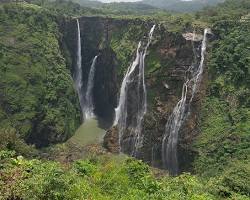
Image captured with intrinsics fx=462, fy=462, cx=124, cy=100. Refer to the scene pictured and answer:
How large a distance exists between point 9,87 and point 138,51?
1223 centimetres

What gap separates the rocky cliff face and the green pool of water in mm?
1380

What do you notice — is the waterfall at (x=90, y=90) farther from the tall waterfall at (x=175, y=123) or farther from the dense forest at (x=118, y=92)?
the tall waterfall at (x=175, y=123)

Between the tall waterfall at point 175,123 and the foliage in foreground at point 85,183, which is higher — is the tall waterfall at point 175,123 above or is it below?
below

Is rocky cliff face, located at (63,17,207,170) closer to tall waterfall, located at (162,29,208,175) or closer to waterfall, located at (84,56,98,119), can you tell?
tall waterfall, located at (162,29,208,175)

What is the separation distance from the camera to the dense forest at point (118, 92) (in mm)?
22812

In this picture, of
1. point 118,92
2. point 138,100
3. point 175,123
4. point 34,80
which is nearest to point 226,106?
point 175,123

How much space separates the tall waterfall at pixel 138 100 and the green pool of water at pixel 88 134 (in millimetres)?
2377

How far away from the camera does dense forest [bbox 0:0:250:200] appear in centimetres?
2281

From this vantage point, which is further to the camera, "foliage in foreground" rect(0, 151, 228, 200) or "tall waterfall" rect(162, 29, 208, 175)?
"tall waterfall" rect(162, 29, 208, 175)

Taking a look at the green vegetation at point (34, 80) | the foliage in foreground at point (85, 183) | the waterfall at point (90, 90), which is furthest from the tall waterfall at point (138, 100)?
the foliage in foreground at point (85, 183)

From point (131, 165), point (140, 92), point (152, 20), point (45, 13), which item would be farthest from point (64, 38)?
point (131, 165)

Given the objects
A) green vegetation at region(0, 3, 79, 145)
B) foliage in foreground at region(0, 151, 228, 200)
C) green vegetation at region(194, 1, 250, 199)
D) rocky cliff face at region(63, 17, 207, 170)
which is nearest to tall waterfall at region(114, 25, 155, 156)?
rocky cliff face at region(63, 17, 207, 170)

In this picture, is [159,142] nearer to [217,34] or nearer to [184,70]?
[184,70]

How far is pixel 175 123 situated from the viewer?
3738 centimetres
